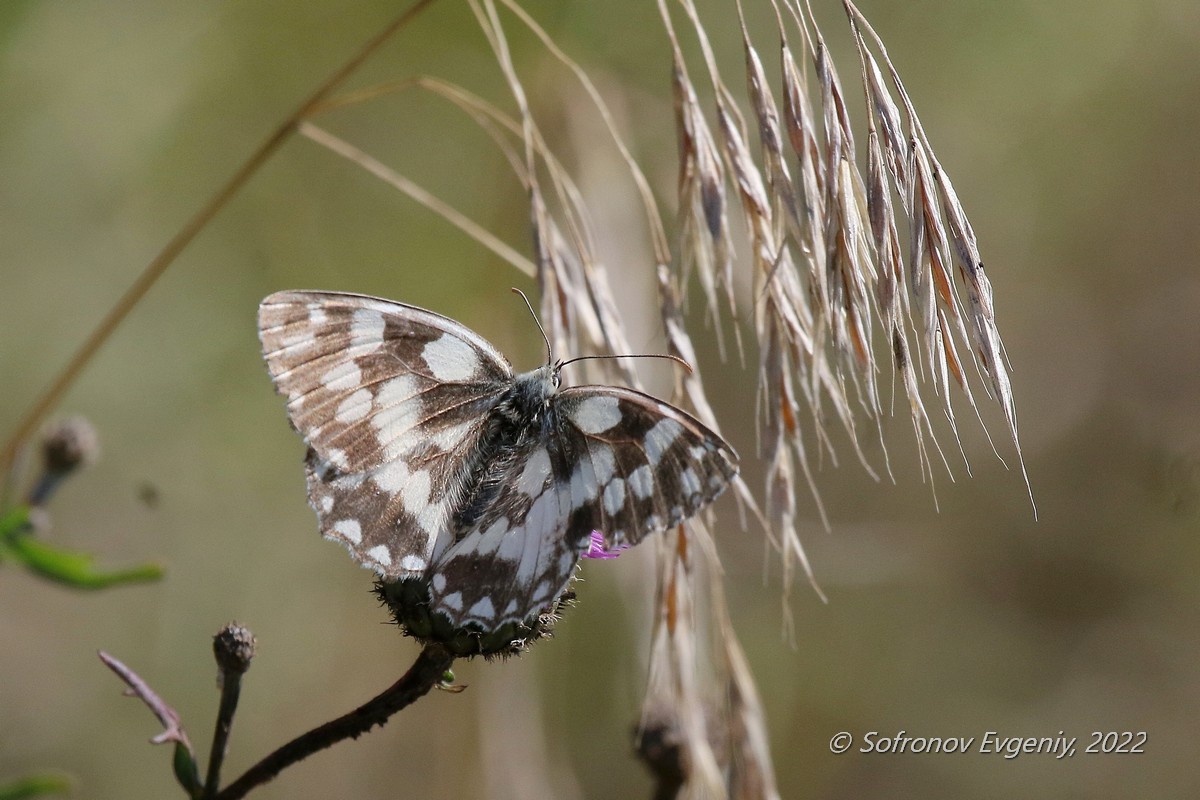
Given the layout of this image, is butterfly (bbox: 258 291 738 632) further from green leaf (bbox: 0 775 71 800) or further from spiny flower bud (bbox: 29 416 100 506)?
spiny flower bud (bbox: 29 416 100 506)

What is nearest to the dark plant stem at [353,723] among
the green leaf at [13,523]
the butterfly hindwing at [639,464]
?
the butterfly hindwing at [639,464]

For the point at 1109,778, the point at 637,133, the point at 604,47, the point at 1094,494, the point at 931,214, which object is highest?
the point at 604,47

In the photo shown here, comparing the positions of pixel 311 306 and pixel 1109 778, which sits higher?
pixel 311 306

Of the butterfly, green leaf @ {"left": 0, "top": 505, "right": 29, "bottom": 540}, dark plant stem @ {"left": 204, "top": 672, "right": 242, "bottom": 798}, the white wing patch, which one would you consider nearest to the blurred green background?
the white wing patch

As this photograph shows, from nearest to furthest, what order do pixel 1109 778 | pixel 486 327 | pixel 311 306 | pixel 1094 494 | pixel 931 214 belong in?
pixel 931 214
pixel 311 306
pixel 486 327
pixel 1109 778
pixel 1094 494

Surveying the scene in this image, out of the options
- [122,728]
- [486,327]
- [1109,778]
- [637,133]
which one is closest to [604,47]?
[637,133]

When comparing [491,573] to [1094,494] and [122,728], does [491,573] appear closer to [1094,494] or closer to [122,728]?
[122,728]
